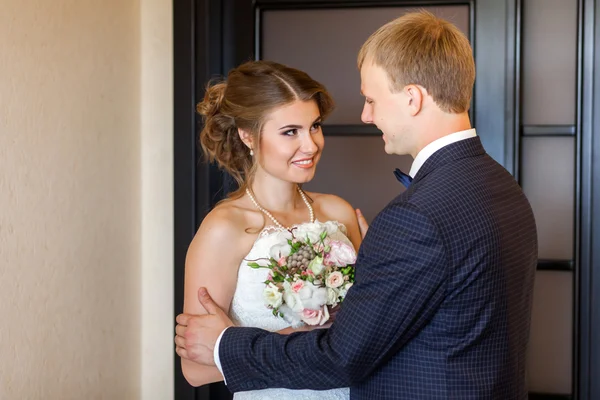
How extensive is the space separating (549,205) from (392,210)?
1636mm

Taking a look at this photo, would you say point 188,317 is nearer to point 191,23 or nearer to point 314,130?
point 314,130

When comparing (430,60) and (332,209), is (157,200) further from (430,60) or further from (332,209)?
(430,60)

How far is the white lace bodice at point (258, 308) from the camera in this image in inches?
89.0

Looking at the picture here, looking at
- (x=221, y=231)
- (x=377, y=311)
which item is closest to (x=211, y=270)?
(x=221, y=231)

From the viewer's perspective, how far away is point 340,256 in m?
2.10

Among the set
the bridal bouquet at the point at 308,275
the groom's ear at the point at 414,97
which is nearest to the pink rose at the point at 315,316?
the bridal bouquet at the point at 308,275

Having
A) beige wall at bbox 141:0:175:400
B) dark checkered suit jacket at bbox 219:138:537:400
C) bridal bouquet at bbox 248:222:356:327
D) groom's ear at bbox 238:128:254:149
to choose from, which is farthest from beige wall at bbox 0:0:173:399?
dark checkered suit jacket at bbox 219:138:537:400

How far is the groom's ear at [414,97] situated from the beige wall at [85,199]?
1.17 meters

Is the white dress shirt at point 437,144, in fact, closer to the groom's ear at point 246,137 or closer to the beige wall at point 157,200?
the groom's ear at point 246,137

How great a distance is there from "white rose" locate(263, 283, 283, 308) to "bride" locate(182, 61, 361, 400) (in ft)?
0.42

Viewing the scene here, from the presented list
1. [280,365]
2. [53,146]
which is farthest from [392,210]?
[53,146]

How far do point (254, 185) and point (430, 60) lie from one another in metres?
0.93

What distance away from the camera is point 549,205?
304cm

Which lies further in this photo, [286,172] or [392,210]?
[286,172]
